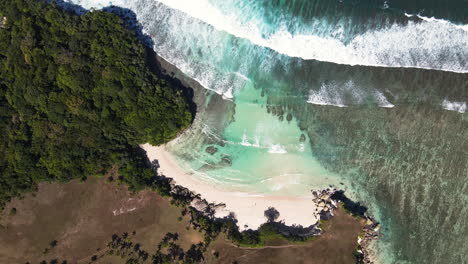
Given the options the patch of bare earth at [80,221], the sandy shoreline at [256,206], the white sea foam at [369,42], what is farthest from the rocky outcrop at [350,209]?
the white sea foam at [369,42]

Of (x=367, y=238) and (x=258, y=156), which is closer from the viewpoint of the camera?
(x=367, y=238)

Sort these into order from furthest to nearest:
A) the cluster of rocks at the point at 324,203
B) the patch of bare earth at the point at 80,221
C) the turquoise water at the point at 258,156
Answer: the turquoise water at the point at 258,156 < the cluster of rocks at the point at 324,203 < the patch of bare earth at the point at 80,221

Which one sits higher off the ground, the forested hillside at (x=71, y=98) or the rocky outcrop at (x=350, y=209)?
the forested hillside at (x=71, y=98)

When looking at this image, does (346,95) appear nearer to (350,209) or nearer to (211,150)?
(350,209)

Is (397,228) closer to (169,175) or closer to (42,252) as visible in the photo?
(169,175)

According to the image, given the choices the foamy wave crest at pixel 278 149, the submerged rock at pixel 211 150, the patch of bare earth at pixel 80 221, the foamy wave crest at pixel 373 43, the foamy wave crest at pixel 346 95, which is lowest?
the patch of bare earth at pixel 80 221

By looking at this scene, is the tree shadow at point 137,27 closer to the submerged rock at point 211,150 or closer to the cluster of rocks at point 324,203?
the submerged rock at point 211,150

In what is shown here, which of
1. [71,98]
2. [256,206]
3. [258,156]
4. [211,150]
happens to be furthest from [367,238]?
[71,98]

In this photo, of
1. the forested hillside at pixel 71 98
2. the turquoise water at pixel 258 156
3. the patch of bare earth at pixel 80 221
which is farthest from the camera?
the turquoise water at pixel 258 156
